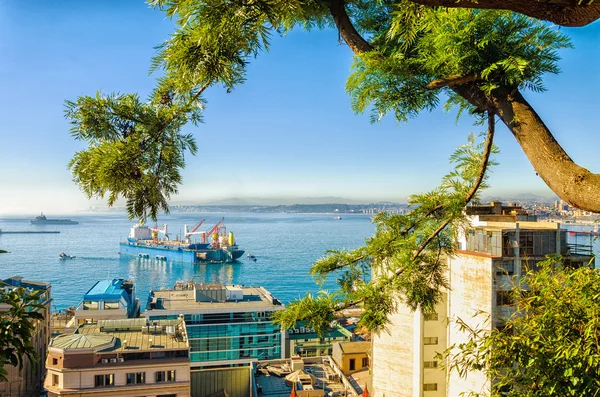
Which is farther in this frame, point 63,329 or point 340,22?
point 63,329

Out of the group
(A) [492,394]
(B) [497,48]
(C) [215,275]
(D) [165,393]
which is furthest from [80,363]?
(C) [215,275]

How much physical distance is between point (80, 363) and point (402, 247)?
38.2ft

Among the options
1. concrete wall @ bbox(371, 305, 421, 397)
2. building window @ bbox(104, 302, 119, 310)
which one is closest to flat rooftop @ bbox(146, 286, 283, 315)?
building window @ bbox(104, 302, 119, 310)

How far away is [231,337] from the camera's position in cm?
2203

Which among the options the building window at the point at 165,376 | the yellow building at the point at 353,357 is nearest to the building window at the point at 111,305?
the yellow building at the point at 353,357

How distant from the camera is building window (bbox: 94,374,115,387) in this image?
1178cm

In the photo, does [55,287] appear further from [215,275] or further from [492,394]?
[492,394]

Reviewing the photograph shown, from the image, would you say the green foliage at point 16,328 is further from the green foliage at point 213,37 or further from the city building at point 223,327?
the city building at point 223,327

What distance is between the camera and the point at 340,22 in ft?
5.91

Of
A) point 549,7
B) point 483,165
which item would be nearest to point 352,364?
point 483,165

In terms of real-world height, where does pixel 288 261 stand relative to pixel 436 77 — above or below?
below

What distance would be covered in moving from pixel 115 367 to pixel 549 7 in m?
12.6

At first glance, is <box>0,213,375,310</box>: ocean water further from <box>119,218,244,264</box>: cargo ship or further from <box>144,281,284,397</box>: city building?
<box>144,281,284,397</box>: city building

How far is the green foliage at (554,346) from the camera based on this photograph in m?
2.02
